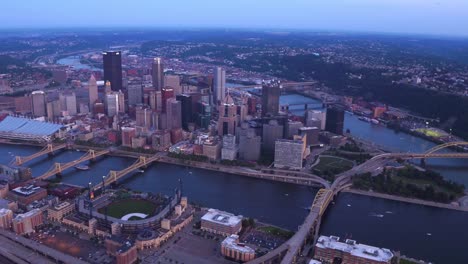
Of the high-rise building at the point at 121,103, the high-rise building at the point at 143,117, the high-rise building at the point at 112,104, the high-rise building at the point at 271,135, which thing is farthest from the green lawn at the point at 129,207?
the high-rise building at the point at 121,103

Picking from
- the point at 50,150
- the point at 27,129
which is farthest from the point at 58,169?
the point at 27,129

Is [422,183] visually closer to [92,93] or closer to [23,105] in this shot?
[92,93]

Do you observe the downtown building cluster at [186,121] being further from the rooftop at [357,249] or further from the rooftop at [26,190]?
the rooftop at [357,249]

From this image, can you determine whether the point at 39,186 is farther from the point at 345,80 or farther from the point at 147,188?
the point at 345,80

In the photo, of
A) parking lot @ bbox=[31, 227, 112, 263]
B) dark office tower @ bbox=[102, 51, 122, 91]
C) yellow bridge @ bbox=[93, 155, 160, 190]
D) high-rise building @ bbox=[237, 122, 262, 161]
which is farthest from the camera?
dark office tower @ bbox=[102, 51, 122, 91]

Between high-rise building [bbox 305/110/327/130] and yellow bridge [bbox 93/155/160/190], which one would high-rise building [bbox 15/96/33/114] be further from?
high-rise building [bbox 305/110/327/130]

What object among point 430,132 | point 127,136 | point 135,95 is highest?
point 135,95

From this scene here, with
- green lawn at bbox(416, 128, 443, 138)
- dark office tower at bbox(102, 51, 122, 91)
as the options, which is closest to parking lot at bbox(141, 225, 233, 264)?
green lawn at bbox(416, 128, 443, 138)
